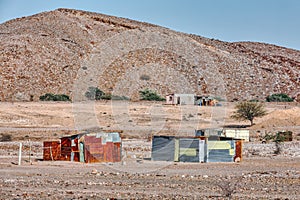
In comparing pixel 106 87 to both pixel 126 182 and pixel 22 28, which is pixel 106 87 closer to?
pixel 22 28

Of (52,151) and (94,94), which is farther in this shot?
(94,94)

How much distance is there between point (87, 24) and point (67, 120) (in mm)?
66173

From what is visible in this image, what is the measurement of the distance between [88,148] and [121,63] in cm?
7178

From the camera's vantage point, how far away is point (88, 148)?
3247cm

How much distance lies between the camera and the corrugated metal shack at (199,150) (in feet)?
106

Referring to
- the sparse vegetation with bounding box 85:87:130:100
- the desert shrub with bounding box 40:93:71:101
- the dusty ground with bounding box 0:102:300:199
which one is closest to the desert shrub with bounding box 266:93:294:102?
the sparse vegetation with bounding box 85:87:130:100

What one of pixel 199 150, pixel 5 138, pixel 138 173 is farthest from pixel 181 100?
pixel 138 173

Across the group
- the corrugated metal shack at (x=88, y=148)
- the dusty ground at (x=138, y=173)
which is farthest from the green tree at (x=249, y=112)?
the corrugated metal shack at (x=88, y=148)

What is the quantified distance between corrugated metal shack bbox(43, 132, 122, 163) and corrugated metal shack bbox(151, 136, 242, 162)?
230 cm

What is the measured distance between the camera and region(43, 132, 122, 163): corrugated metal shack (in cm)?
3238

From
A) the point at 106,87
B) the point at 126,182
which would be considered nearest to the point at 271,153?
the point at 126,182

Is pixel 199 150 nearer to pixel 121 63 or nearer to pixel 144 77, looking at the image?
pixel 144 77

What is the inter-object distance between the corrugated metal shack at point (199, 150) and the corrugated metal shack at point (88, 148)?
2.30 metres

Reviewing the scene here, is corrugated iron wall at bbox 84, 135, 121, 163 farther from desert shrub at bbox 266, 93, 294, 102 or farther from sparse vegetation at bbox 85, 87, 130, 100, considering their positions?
desert shrub at bbox 266, 93, 294, 102
